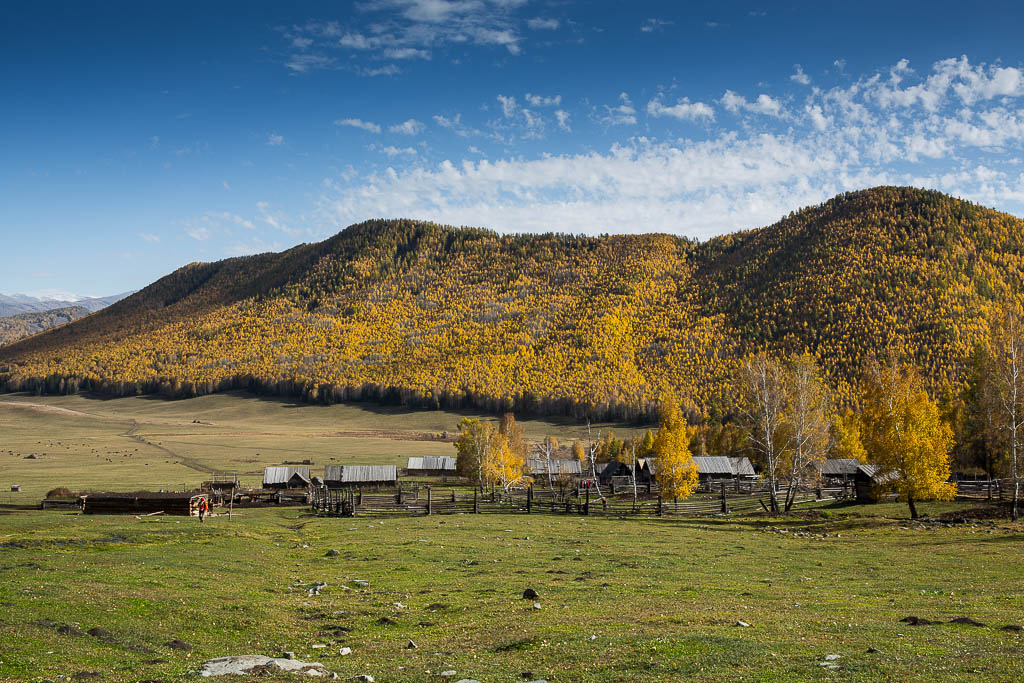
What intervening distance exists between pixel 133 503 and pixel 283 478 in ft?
101

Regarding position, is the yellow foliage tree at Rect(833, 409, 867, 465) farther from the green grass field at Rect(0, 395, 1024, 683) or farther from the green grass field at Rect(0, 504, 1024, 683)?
the green grass field at Rect(0, 504, 1024, 683)

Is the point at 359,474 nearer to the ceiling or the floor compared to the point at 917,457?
nearer to the floor

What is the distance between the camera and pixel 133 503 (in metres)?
43.5

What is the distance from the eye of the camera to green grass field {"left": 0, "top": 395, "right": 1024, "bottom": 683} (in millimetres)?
12328

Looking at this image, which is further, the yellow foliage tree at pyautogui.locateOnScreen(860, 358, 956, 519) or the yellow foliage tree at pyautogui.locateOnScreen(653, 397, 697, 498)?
the yellow foliage tree at pyautogui.locateOnScreen(653, 397, 697, 498)

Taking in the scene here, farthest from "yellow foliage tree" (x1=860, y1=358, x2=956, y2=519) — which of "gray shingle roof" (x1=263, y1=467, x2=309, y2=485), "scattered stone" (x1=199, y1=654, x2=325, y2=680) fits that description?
"gray shingle roof" (x1=263, y1=467, x2=309, y2=485)

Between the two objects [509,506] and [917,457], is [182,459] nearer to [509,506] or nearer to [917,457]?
[509,506]

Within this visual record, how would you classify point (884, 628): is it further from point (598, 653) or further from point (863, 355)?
point (863, 355)

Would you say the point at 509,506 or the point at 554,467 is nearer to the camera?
the point at 509,506

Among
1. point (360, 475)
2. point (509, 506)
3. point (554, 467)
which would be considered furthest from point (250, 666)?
point (554, 467)

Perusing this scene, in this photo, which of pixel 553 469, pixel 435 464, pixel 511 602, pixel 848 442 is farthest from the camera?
pixel 435 464

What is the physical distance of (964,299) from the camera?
18438 cm

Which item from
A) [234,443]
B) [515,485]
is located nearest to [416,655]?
[515,485]

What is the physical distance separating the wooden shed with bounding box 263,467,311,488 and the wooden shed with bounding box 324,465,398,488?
4.94 m
